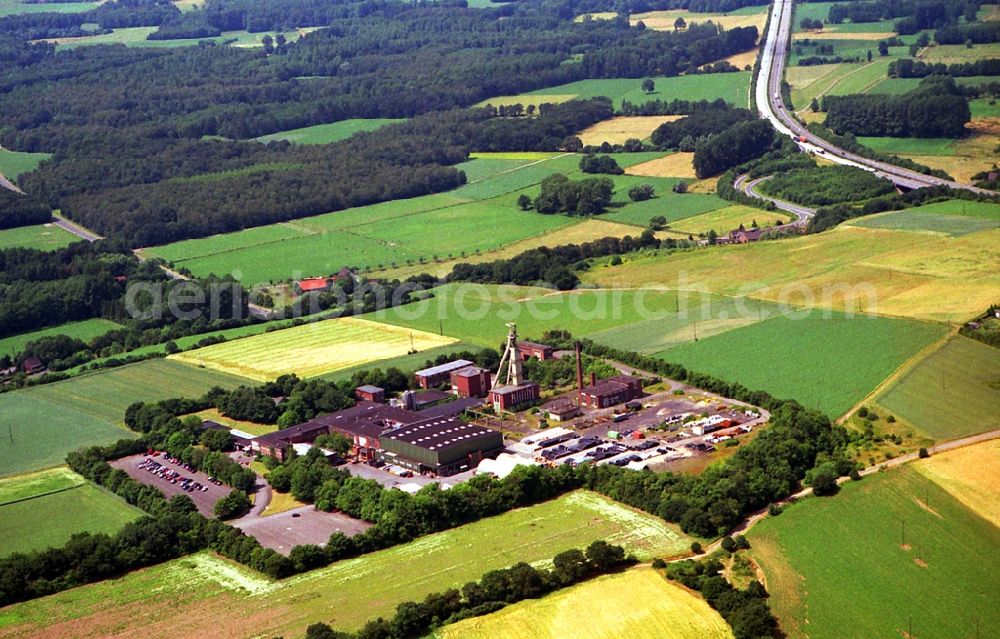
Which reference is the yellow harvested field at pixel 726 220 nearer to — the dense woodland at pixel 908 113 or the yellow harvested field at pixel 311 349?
the dense woodland at pixel 908 113

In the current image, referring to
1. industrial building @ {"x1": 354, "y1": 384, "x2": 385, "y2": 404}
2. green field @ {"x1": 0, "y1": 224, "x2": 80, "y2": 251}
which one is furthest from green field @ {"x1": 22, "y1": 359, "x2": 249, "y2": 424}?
green field @ {"x1": 0, "y1": 224, "x2": 80, "y2": 251}

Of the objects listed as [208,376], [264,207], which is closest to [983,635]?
[208,376]

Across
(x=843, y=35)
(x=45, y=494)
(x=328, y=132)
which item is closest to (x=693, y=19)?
(x=843, y=35)

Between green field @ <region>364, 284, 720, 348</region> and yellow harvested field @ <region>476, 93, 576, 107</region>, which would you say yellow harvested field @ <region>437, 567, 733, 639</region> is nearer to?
green field @ <region>364, 284, 720, 348</region>

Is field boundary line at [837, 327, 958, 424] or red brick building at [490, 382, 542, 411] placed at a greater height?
field boundary line at [837, 327, 958, 424]

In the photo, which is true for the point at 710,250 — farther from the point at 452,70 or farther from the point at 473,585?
the point at 452,70

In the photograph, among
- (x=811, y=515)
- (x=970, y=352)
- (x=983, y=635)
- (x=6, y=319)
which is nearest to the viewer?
(x=983, y=635)
